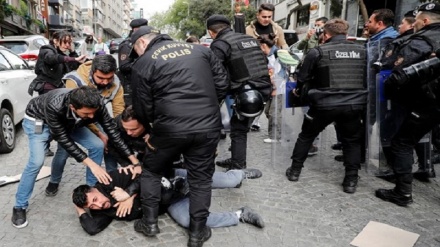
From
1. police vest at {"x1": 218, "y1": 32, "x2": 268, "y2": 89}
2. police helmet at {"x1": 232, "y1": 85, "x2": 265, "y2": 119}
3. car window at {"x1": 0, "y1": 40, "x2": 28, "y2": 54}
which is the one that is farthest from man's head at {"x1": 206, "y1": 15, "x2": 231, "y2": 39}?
car window at {"x1": 0, "y1": 40, "x2": 28, "y2": 54}

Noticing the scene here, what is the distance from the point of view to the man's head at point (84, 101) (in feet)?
8.96

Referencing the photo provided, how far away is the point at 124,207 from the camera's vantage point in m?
3.03

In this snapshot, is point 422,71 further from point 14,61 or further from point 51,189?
point 14,61

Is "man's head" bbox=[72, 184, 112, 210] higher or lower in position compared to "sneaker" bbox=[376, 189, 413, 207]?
higher

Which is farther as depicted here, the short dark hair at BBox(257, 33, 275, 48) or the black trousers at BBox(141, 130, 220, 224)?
the short dark hair at BBox(257, 33, 275, 48)

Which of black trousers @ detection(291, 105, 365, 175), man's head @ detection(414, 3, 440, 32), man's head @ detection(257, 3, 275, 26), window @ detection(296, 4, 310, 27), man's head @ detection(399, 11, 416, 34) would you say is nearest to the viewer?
man's head @ detection(414, 3, 440, 32)

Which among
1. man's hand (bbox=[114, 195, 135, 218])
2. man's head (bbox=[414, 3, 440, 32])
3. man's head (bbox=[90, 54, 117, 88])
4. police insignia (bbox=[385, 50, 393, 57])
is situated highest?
man's head (bbox=[414, 3, 440, 32])

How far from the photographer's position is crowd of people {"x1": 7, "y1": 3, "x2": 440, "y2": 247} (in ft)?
8.56

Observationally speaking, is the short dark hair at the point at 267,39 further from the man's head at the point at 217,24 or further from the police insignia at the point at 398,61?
the police insignia at the point at 398,61

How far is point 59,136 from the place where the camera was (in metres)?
2.92

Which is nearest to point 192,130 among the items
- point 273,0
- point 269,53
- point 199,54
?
point 199,54

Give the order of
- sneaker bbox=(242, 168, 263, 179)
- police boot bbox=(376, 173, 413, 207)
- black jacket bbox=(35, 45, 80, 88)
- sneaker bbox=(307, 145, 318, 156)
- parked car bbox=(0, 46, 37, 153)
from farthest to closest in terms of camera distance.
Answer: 1. sneaker bbox=(307, 145, 318, 156)
2. parked car bbox=(0, 46, 37, 153)
3. black jacket bbox=(35, 45, 80, 88)
4. sneaker bbox=(242, 168, 263, 179)
5. police boot bbox=(376, 173, 413, 207)

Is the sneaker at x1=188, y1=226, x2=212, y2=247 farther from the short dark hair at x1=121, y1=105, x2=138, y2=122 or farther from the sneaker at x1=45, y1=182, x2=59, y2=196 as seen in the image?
the sneaker at x1=45, y1=182, x2=59, y2=196

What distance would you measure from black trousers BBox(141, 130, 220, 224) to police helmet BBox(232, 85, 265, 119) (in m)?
1.23
